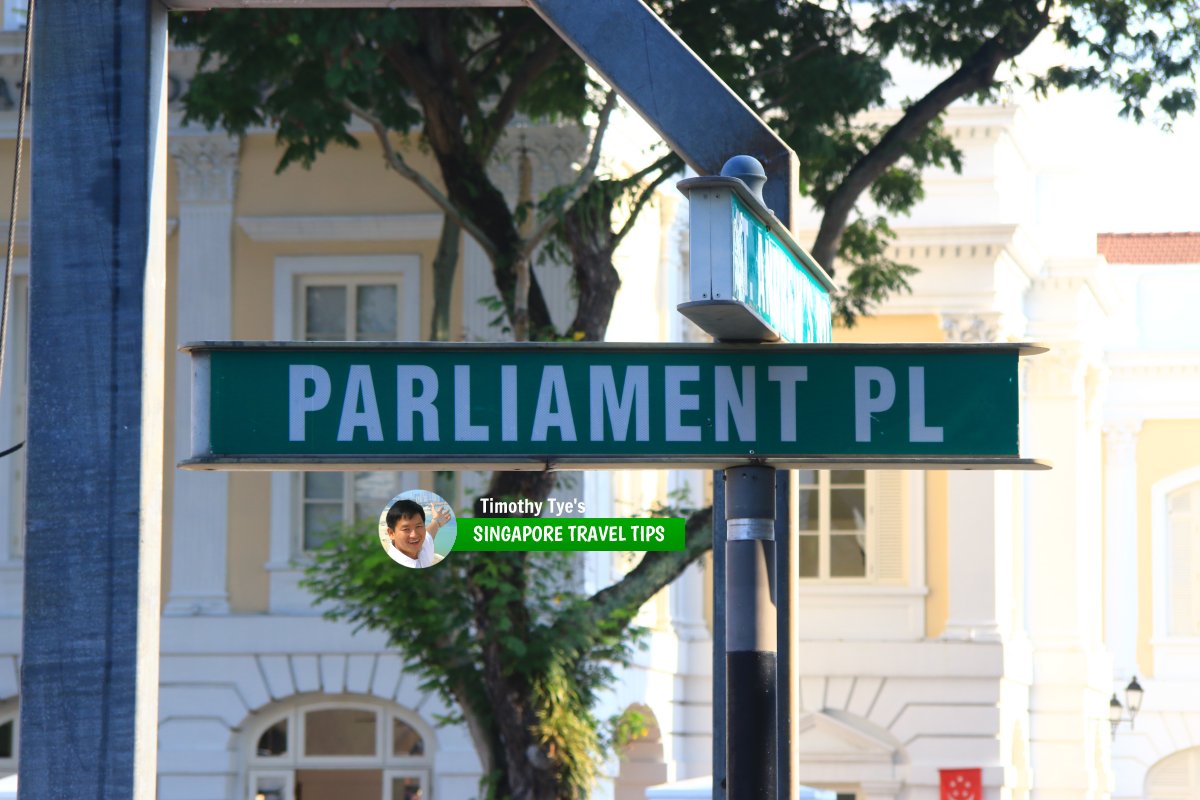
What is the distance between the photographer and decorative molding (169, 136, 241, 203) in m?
19.2

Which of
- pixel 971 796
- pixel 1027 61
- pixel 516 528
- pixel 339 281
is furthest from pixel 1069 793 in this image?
pixel 516 528

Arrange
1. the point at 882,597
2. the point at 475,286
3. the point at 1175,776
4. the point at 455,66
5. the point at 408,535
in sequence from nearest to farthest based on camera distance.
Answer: the point at 408,535, the point at 455,66, the point at 475,286, the point at 882,597, the point at 1175,776

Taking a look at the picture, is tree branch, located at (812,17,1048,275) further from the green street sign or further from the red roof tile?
the red roof tile

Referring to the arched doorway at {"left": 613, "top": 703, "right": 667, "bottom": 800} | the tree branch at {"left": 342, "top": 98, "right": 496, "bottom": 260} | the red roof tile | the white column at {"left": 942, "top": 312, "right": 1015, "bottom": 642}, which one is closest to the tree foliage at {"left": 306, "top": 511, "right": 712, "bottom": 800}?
the tree branch at {"left": 342, "top": 98, "right": 496, "bottom": 260}

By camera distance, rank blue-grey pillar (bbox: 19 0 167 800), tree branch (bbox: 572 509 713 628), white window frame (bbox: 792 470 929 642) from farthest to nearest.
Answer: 1. white window frame (bbox: 792 470 929 642)
2. tree branch (bbox: 572 509 713 628)
3. blue-grey pillar (bbox: 19 0 167 800)

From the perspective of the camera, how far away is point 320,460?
3.67 meters

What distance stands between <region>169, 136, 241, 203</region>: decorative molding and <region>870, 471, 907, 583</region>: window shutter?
10185 mm

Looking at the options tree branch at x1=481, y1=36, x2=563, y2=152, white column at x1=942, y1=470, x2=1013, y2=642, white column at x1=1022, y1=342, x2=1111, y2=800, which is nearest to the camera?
tree branch at x1=481, y1=36, x2=563, y2=152

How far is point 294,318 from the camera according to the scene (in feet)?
63.5

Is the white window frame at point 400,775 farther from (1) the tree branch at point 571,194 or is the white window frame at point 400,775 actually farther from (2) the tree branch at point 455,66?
(2) the tree branch at point 455,66

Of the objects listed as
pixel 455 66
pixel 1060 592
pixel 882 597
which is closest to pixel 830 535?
pixel 882 597

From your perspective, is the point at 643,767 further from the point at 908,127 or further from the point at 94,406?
the point at 94,406

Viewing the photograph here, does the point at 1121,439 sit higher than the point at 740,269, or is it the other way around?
the point at 1121,439

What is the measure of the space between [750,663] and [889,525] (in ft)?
76.6
